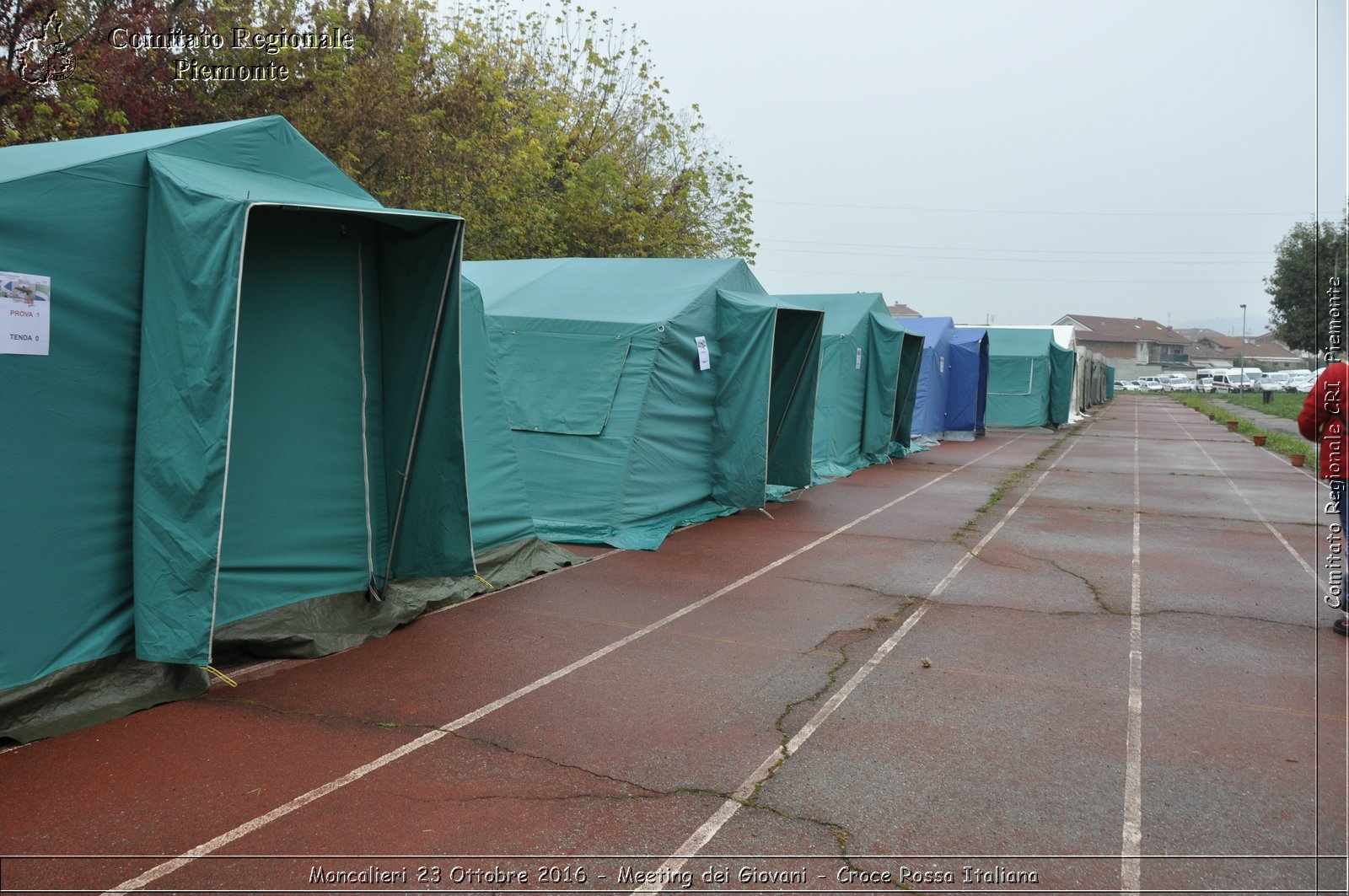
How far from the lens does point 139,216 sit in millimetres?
4895

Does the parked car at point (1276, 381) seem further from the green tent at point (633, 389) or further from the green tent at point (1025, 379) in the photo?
the green tent at point (633, 389)

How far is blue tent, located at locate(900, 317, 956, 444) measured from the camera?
73.9 ft

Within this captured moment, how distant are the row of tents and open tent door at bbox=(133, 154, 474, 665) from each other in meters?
0.01

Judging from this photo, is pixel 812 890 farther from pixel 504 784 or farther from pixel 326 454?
pixel 326 454

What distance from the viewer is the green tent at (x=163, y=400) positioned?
448 centimetres

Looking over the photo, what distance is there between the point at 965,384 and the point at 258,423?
21.4 metres

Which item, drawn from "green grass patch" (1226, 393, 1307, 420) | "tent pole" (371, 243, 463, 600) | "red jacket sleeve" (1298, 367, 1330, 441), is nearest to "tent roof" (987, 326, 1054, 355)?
"green grass patch" (1226, 393, 1307, 420)

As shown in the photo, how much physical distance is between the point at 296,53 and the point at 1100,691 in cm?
1437

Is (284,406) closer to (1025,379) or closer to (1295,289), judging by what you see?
(1025,379)

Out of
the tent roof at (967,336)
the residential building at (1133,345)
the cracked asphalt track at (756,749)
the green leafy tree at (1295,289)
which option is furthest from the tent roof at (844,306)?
the residential building at (1133,345)

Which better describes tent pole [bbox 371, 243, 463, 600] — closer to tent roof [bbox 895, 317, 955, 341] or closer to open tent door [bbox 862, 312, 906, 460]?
open tent door [bbox 862, 312, 906, 460]

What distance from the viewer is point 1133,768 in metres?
4.41

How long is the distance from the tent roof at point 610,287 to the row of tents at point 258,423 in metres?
0.22

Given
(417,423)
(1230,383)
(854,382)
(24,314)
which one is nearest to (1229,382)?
(1230,383)
